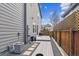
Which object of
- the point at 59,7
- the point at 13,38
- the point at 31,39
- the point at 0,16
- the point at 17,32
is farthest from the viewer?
the point at 31,39

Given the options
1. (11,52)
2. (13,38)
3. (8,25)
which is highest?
(8,25)

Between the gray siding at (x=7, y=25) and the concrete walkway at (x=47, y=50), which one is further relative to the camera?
the concrete walkway at (x=47, y=50)

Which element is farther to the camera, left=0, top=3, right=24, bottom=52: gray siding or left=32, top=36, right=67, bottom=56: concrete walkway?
left=32, top=36, right=67, bottom=56: concrete walkway

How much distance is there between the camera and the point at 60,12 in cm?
493

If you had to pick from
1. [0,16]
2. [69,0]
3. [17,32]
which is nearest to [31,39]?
[17,32]

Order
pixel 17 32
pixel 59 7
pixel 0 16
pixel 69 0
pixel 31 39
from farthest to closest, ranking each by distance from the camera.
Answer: pixel 31 39
pixel 17 32
pixel 59 7
pixel 0 16
pixel 69 0

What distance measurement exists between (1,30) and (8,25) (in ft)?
1.64

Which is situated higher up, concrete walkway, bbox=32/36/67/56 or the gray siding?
the gray siding

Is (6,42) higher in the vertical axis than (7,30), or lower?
lower

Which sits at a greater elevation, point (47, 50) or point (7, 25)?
point (7, 25)

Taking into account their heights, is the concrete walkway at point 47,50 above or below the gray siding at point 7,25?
below

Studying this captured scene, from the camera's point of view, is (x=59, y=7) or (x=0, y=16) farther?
(x=59, y=7)

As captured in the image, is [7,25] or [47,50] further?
[47,50]

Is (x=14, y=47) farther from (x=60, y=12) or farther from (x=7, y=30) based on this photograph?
(x=60, y=12)
